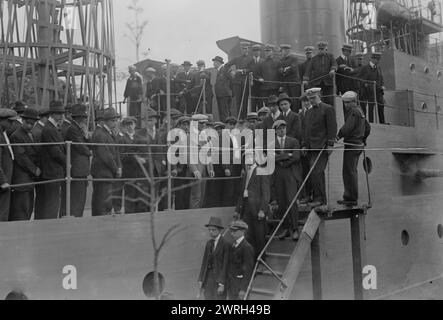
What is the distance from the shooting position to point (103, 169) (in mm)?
6469

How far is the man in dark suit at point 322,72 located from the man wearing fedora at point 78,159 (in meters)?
4.43

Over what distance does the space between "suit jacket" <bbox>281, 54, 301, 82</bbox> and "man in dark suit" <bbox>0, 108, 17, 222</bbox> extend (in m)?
5.27

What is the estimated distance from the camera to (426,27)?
14859 millimetres

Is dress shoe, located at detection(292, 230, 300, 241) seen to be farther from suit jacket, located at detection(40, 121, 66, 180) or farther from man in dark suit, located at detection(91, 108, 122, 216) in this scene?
suit jacket, located at detection(40, 121, 66, 180)

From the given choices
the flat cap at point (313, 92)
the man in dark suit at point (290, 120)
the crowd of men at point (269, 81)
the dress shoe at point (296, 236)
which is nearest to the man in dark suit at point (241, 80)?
the crowd of men at point (269, 81)

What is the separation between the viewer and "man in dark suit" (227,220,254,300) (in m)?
5.66

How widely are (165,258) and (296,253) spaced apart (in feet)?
5.36

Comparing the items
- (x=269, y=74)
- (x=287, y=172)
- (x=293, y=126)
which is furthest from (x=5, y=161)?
(x=269, y=74)

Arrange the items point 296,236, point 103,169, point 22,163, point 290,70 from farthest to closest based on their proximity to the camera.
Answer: point 290,70 < point 296,236 < point 103,169 < point 22,163

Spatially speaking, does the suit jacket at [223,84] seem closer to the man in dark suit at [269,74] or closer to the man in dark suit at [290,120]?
the man in dark suit at [269,74]

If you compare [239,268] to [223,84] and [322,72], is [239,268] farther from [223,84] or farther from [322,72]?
[223,84]

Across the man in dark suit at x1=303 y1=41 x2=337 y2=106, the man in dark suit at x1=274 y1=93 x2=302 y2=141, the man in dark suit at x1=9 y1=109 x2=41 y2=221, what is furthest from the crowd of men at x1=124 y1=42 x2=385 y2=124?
the man in dark suit at x1=9 y1=109 x2=41 y2=221

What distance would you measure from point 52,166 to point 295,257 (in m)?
3.08

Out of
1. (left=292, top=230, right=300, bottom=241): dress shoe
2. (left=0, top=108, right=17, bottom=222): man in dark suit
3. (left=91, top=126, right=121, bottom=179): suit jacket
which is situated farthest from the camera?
(left=292, top=230, right=300, bottom=241): dress shoe
